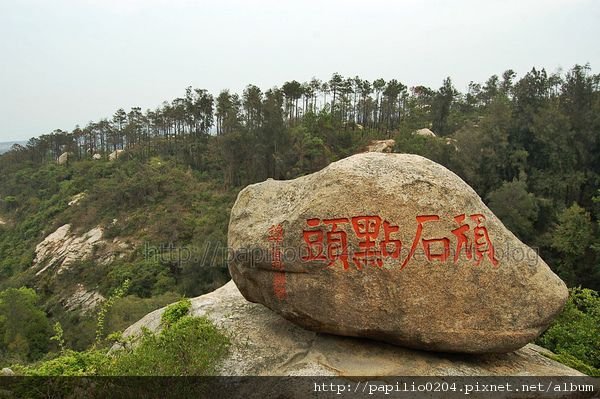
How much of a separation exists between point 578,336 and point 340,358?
517 cm

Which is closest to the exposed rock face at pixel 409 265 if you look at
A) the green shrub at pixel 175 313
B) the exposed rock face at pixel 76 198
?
the green shrub at pixel 175 313

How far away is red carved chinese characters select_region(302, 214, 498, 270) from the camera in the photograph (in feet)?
18.6

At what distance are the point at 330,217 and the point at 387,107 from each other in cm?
4309

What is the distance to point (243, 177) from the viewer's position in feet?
108

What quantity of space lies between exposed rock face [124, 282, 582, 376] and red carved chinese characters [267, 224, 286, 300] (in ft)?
3.05

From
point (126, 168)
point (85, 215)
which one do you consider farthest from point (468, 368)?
point (126, 168)

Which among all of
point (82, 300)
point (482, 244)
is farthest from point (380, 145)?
point (482, 244)

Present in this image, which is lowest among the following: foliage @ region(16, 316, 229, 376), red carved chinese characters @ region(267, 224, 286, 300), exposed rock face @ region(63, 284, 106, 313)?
exposed rock face @ region(63, 284, 106, 313)

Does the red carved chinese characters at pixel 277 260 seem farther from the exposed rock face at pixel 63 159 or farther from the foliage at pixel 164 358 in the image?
the exposed rock face at pixel 63 159

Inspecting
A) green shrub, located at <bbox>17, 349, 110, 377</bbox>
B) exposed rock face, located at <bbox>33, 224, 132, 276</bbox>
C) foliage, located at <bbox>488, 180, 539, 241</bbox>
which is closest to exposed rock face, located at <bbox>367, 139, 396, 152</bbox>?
foliage, located at <bbox>488, 180, 539, 241</bbox>

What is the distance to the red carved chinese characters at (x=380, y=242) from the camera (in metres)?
5.66

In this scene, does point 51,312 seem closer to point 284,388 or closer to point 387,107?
point 284,388

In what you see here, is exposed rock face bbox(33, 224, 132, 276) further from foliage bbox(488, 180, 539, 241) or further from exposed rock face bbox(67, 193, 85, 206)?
foliage bbox(488, 180, 539, 241)

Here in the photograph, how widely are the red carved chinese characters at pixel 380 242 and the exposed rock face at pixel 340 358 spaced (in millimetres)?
1461
